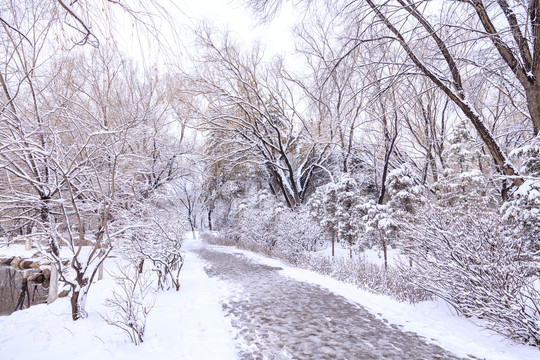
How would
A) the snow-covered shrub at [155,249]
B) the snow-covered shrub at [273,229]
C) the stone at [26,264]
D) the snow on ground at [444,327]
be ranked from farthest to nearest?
the stone at [26,264] → the snow-covered shrub at [273,229] → the snow-covered shrub at [155,249] → the snow on ground at [444,327]

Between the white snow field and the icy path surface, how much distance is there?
0.28 ft

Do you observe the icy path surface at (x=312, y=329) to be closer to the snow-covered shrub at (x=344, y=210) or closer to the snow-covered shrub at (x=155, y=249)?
the snow-covered shrub at (x=155, y=249)

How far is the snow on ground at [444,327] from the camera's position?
4.08 m

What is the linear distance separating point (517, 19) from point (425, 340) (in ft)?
22.5

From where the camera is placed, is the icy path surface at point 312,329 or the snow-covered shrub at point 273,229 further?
the snow-covered shrub at point 273,229

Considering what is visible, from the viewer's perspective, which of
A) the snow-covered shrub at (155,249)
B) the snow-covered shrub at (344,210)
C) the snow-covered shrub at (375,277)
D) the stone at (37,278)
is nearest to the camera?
the snow-covered shrub at (375,277)

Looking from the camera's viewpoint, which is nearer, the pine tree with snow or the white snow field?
the white snow field

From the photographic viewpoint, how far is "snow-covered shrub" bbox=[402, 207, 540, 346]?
4.17 meters

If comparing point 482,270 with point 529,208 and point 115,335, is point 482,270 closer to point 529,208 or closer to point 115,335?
point 529,208

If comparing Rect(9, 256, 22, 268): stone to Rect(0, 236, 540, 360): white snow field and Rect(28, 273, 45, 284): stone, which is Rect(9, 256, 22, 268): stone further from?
Rect(0, 236, 540, 360): white snow field

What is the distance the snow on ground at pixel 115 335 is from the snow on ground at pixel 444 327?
138 inches

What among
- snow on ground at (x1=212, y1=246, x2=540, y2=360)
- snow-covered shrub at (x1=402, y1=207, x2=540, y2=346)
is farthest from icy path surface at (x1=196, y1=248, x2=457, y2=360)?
snow-covered shrub at (x1=402, y1=207, x2=540, y2=346)

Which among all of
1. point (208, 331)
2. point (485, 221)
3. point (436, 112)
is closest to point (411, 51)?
point (485, 221)

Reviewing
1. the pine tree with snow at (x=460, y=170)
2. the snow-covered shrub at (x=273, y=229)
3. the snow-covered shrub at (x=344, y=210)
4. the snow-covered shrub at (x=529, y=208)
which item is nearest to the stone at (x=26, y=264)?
the snow-covered shrub at (x=273, y=229)
